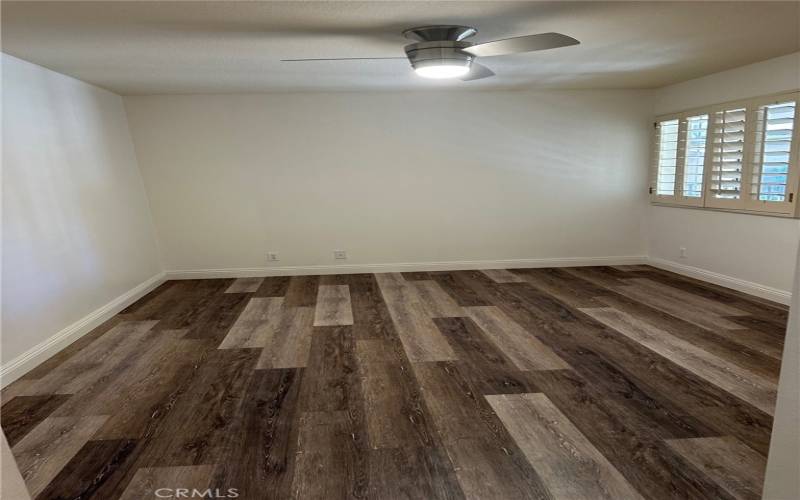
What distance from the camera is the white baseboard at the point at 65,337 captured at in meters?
2.87

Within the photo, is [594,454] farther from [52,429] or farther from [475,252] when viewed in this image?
[475,252]

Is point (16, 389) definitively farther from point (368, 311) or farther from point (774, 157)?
point (774, 157)

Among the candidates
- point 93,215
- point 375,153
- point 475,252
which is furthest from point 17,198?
point 475,252

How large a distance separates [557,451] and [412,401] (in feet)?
2.67

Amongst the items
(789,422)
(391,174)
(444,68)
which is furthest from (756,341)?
(391,174)

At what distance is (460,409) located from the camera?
243 centimetres

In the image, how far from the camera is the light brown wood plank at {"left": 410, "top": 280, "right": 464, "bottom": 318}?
157 inches

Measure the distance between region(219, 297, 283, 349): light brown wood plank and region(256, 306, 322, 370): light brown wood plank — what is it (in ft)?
0.22

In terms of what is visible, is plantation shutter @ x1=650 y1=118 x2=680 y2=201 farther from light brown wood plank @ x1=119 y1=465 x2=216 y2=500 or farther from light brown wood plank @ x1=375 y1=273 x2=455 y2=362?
light brown wood plank @ x1=119 y1=465 x2=216 y2=500

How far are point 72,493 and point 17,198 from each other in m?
2.20

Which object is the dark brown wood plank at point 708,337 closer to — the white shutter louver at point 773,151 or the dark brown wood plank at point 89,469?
the white shutter louver at point 773,151

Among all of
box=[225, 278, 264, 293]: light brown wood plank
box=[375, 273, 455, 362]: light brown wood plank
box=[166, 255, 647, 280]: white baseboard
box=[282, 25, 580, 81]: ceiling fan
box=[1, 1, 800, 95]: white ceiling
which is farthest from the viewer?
box=[166, 255, 647, 280]: white baseboard

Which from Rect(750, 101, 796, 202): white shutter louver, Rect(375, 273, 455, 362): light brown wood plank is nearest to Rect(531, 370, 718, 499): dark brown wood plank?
Rect(375, 273, 455, 362): light brown wood plank

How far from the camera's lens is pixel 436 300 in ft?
14.3
